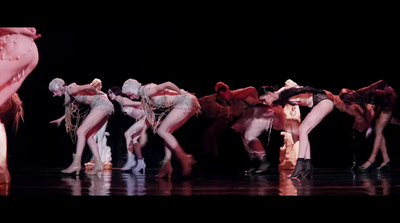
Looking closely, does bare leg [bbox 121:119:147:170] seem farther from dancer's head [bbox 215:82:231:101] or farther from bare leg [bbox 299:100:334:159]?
bare leg [bbox 299:100:334:159]

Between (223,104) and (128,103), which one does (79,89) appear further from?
(223,104)

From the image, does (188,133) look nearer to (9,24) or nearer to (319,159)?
(319,159)

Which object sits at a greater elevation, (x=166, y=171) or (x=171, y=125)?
(x=171, y=125)

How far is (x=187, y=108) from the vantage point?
7660mm

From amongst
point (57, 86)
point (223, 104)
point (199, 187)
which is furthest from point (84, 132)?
point (199, 187)

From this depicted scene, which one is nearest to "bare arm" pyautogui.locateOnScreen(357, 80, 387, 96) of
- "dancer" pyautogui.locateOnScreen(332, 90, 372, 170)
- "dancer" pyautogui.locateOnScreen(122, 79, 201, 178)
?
"dancer" pyautogui.locateOnScreen(332, 90, 372, 170)

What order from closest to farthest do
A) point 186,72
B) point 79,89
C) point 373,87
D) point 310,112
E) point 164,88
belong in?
1. point 310,112
2. point 164,88
3. point 79,89
4. point 373,87
5. point 186,72

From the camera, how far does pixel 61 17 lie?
15.4 ft

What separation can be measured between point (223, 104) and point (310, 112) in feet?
7.62

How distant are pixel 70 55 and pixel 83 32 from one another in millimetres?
465

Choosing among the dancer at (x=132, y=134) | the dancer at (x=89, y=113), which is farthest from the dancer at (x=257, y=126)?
the dancer at (x=89, y=113)

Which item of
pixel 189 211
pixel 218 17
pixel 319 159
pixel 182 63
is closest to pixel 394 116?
pixel 319 159

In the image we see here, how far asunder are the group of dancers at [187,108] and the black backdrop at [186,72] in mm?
592

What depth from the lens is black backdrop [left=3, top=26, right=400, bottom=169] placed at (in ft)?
30.5
